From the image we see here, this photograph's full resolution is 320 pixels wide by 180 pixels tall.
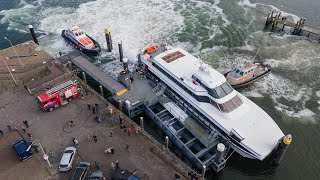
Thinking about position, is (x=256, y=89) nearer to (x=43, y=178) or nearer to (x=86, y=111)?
(x=86, y=111)

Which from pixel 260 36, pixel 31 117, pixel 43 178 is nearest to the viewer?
pixel 43 178

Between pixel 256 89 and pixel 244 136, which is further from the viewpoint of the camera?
pixel 256 89

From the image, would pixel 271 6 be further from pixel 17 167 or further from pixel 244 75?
pixel 17 167

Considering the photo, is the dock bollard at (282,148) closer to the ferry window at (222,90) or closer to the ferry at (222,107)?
the ferry at (222,107)

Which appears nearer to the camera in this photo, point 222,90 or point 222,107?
point 222,107

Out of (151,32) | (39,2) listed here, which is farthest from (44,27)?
(151,32)

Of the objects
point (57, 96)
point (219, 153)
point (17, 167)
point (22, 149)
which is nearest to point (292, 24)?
point (219, 153)
